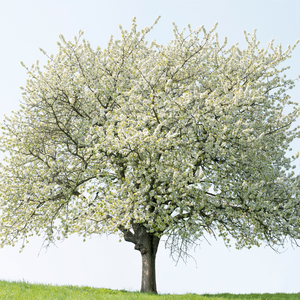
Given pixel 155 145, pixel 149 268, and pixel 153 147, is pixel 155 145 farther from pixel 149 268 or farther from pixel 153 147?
pixel 149 268

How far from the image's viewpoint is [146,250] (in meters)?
15.2

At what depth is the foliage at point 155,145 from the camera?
12.6 meters

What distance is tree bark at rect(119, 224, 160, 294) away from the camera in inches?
586

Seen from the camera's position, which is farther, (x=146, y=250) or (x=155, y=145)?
(x=146, y=250)

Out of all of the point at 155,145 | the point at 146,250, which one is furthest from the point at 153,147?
the point at 146,250

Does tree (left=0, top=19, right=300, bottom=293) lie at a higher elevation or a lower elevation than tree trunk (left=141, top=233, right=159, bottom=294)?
higher

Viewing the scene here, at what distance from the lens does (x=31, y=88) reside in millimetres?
15523

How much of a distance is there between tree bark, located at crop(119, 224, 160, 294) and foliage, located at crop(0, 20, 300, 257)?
2.14 feet

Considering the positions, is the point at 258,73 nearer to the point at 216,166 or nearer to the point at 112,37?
the point at 216,166

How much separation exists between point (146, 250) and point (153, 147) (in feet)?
19.8

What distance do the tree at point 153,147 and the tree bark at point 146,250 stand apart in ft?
0.16

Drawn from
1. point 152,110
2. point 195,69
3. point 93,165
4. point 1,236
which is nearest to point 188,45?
point 195,69

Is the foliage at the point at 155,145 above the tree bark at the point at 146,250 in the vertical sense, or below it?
above

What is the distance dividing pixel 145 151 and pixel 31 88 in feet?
23.3
